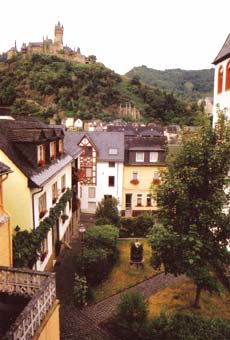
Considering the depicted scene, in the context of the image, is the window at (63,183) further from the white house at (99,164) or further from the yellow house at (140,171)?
the yellow house at (140,171)

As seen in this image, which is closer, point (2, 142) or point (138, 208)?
point (2, 142)

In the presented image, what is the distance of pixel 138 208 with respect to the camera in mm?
37344

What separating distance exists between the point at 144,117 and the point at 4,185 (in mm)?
119235

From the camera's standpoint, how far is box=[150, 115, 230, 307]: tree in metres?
11.8

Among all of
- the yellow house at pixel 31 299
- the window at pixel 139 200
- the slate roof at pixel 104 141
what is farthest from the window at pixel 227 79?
the window at pixel 139 200

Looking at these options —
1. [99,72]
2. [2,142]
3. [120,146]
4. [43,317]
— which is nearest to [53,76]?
[99,72]

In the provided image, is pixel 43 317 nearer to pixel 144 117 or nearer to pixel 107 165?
pixel 107 165

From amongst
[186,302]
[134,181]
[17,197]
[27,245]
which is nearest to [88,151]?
[134,181]

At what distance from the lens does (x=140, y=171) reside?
36.3 meters

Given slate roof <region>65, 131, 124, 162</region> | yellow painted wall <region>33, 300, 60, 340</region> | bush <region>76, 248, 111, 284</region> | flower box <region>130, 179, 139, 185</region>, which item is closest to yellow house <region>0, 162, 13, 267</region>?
yellow painted wall <region>33, 300, 60, 340</region>

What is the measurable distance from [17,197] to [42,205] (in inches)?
114

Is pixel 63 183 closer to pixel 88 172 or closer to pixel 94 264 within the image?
pixel 94 264

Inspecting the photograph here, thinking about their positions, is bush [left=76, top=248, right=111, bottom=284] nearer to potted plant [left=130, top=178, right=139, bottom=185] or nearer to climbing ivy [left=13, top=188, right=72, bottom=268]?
climbing ivy [left=13, top=188, right=72, bottom=268]

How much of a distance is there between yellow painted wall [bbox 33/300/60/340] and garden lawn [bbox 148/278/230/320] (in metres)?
6.59
